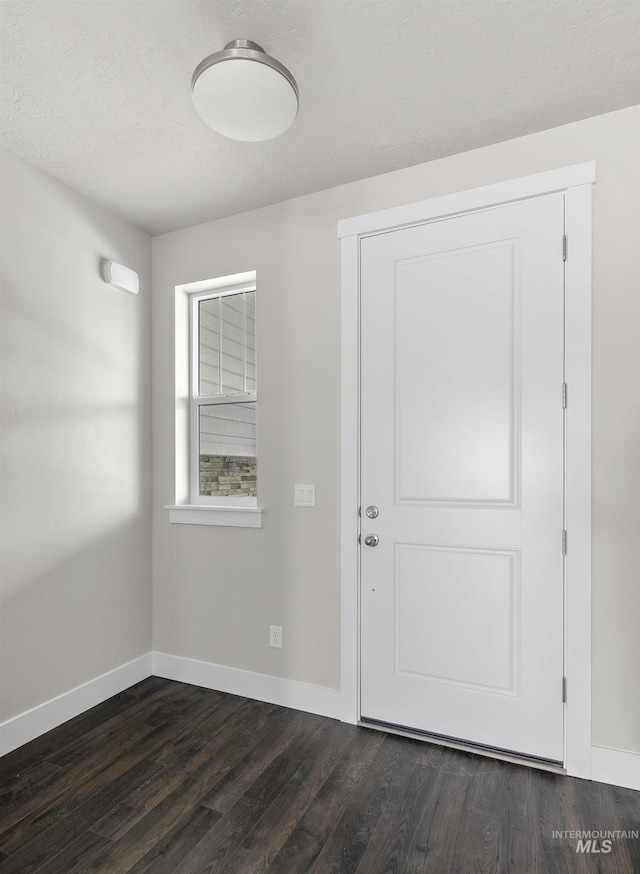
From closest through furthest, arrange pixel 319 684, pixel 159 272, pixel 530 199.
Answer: pixel 530 199 → pixel 319 684 → pixel 159 272

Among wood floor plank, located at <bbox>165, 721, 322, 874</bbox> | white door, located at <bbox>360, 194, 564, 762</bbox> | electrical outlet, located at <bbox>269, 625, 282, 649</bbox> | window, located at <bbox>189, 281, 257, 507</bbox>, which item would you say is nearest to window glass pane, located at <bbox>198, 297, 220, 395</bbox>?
window, located at <bbox>189, 281, 257, 507</bbox>

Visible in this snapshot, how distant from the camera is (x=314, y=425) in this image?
2.63 meters

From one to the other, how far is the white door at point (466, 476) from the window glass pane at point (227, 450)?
753 millimetres

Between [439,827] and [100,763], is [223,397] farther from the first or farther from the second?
[439,827]

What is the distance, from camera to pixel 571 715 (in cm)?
205

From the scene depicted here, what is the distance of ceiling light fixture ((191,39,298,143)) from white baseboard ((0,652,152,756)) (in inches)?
101

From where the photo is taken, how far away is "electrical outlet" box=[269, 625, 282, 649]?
2691 millimetres

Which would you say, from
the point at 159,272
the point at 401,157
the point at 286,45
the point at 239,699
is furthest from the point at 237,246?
the point at 239,699

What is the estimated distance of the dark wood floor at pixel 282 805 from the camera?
1.64 metres

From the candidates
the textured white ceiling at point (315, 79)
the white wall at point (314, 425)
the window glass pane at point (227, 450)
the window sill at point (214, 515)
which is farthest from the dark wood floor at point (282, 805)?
the textured white ceiling at point (315, 79)

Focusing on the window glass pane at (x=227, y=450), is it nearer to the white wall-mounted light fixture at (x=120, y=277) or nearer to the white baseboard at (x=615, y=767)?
the white wall-mounted light fixture at (x=120, y=277)

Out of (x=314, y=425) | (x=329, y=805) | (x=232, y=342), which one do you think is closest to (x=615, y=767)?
(x=329, y=805)

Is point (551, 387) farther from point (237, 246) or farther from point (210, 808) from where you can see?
point (210, 808)

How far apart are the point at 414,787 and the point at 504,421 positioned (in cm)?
148
